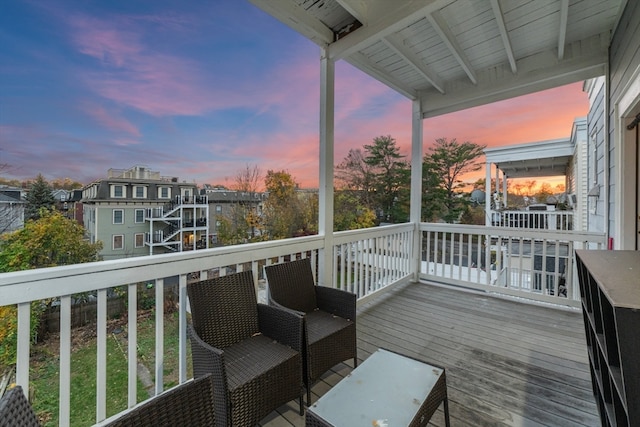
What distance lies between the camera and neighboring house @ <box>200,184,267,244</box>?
6.51 feet

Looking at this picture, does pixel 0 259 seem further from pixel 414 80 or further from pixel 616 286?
pixel 414 80

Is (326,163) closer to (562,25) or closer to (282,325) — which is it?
(282,325)

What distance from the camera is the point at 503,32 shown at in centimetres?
288

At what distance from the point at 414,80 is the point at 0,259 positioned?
4762mm

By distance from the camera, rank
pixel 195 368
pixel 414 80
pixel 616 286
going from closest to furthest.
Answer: pixel 616 286 < pixel 195 368 < pixel 414 80

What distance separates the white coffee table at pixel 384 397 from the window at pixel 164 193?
4.86 ft

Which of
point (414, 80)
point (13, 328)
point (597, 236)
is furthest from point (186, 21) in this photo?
point (597, 236)

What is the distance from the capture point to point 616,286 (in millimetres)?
1025

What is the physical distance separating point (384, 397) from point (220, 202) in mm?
1623

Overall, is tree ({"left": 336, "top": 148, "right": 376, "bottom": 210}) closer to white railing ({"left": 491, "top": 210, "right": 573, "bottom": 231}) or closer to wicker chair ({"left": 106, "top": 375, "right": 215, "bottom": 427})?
wicker chair ({"left": 106, "top": 375, "right": 215, "bottom": 427})

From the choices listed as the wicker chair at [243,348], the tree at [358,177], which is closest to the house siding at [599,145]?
Result: the tree at [358,177]

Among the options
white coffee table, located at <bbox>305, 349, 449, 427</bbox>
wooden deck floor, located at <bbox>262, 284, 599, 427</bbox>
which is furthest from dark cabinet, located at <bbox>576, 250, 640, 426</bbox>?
white coffee table, located at <bbox>305, 349, 449, 427</bbox>

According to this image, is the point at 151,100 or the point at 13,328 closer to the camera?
the point at 13,328

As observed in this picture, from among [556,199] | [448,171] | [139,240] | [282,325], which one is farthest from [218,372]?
[556,199]
